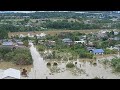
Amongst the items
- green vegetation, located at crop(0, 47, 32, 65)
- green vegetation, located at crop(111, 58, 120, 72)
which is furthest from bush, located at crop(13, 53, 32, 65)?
green vegetation, located at crop(111, 58, 120, 72)

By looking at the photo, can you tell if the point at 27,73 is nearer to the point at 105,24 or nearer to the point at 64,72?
the point at 64,72

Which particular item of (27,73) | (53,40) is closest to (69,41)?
(53,40)

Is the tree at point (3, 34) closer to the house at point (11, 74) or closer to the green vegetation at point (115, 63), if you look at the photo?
the house at point (11, 74)

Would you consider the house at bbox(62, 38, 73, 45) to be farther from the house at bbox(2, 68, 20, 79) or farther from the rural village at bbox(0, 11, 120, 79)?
the house at bbox(2, 68, 20, 79)

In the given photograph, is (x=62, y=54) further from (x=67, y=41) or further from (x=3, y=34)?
(x=3, y=34)

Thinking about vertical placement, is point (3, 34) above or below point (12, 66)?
above

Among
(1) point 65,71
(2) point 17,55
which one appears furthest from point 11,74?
(1) point 65,71
